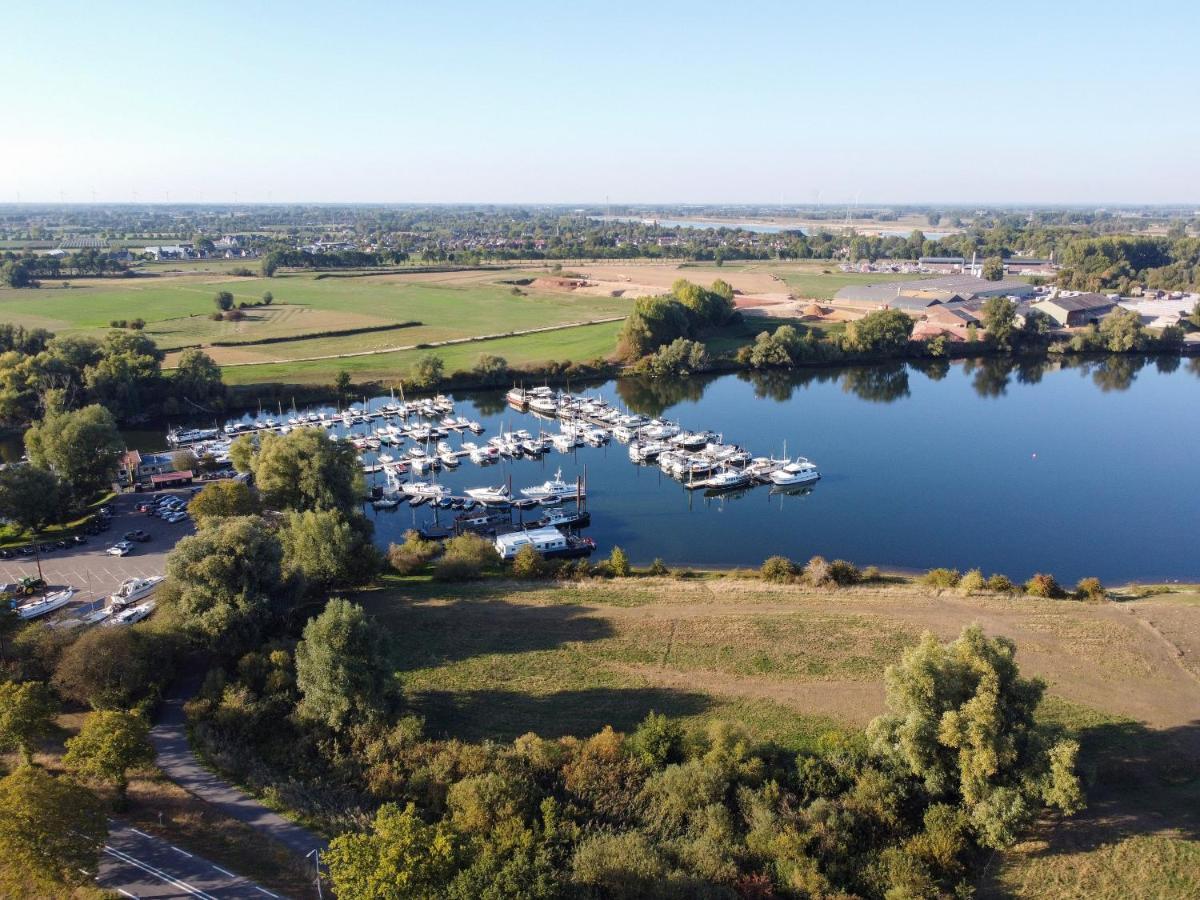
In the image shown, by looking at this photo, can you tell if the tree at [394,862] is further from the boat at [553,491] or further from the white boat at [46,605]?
the boat at [553,491]

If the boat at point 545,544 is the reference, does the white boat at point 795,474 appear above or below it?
above

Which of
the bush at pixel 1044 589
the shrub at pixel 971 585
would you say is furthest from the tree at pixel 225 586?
the bush at pixel 1044 589

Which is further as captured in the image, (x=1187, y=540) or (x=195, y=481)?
(x=195, y=481)

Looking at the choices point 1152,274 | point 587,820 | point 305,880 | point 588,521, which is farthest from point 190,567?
point 1152,274

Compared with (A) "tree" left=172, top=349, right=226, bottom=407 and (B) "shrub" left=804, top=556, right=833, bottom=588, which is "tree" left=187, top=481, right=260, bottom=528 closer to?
(B) "shrub" left=804, top=556, right=833, bottom=588

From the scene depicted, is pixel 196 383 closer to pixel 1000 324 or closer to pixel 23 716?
pixel 23 716

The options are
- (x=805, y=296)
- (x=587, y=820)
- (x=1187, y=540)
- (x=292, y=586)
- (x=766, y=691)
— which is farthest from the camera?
(x=805, y=296)

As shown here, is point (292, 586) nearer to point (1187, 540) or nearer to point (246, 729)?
point (246, 729)

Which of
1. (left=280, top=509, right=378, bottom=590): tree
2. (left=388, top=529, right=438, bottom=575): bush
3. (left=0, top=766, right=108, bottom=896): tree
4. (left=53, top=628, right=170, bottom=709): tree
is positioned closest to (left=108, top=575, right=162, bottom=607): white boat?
(left=280, top=509, right=378, bottom=590): tree
